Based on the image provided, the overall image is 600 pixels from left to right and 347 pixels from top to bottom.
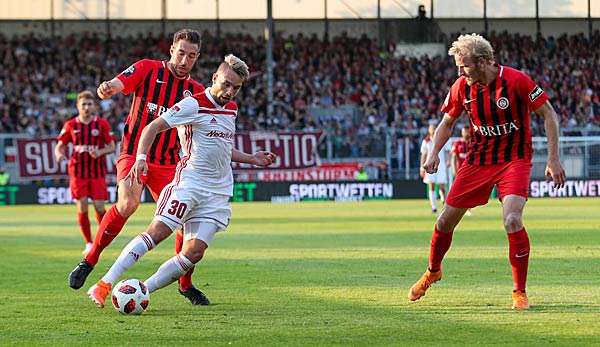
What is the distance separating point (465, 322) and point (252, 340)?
1.68 meters

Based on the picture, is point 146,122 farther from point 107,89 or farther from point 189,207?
point 189,207

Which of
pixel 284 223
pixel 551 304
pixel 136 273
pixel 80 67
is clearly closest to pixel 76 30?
pixel 80 67

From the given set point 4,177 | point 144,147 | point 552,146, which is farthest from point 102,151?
point 4,177

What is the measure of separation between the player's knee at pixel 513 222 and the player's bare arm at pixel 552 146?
0.39m

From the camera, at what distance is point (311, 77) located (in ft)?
158

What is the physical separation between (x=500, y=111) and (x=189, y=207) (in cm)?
254

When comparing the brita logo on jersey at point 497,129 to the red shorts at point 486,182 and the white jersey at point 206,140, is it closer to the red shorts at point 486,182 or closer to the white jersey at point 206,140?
the red shorts at point 486,182

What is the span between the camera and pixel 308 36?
1982 inches

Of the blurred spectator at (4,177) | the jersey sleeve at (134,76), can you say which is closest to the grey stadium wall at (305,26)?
the blurred spectator at (4,177)

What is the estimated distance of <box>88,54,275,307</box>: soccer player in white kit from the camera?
9641 millimetres

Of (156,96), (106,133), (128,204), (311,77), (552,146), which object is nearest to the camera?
(552,146)

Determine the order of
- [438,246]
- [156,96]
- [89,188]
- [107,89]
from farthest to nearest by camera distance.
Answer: [89,188] → [156,96] → [107,89] → [438,246]

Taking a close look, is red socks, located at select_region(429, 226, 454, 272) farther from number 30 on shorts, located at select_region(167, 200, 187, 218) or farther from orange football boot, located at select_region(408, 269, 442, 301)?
number 30 on shorts, located at select_region(167, 200, 187, 218)

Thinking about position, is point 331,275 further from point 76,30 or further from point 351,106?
point 76,30
